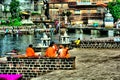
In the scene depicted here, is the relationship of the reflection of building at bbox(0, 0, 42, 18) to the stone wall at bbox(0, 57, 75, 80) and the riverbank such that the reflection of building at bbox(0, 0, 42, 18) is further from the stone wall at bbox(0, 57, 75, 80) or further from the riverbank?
the stone wall at bbox(0, 57, 75, 80)

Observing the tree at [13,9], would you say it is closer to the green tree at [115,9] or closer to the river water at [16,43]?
the green tree at [115,9]

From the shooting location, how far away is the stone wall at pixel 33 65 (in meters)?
24.2

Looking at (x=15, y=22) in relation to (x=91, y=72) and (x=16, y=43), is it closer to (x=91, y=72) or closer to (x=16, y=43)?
(x=16, y=43)

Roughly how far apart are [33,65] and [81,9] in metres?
129

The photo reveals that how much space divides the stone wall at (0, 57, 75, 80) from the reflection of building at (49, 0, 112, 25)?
125 metres

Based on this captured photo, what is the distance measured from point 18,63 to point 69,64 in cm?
303

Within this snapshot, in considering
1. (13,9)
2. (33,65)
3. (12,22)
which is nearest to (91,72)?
(33,65)

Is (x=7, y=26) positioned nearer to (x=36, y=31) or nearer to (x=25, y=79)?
(x=36, y=31)

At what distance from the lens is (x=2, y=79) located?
21.0 metres

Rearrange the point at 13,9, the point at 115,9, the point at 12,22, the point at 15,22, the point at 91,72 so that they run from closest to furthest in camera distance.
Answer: the point at 91,72
the point at 115,9
the point at 15,22
the point at 12,22
the point at 13,9

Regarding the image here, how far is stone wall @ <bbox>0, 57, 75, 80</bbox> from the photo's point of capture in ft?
79.3

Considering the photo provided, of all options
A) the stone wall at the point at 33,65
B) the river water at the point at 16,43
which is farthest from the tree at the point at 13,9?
the stone wall at the point at 33,65

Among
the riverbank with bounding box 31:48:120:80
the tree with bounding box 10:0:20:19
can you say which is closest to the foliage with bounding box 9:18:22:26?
A: the tree with bounding box 10:0:20:19

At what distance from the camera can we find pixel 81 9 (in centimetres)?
15262
